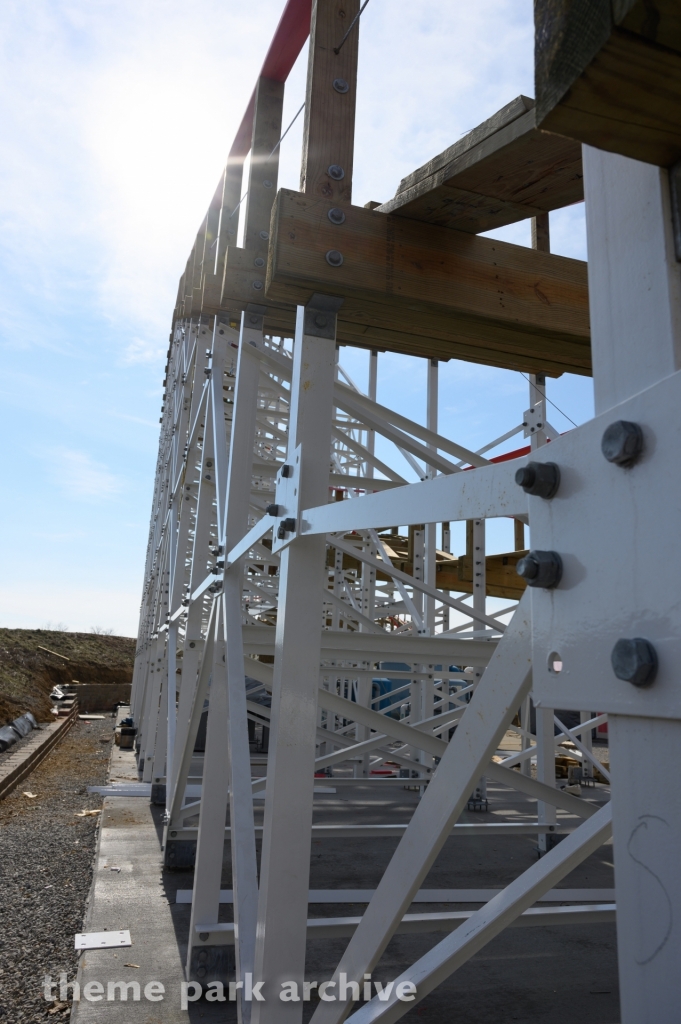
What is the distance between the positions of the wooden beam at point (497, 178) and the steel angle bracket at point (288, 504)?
955 mm

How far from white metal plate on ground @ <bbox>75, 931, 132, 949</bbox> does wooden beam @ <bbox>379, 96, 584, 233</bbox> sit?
427cm

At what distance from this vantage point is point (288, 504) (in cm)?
266

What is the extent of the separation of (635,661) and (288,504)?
6.36ft

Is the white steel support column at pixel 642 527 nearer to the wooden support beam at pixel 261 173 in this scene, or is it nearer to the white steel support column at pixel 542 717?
the white steel support column at pixel 542 717

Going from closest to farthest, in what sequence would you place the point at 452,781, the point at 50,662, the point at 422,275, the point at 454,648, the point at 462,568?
the point at 452,781 < the point at 422,275 < the point at 454,648 < the point at 462,568 < the point at 50,662

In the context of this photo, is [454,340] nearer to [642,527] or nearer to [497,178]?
[497,178]

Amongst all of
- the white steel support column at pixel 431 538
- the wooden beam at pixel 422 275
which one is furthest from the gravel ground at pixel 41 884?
the white steel support column at pixel 431 538

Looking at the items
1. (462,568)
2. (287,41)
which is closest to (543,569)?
(287,41)

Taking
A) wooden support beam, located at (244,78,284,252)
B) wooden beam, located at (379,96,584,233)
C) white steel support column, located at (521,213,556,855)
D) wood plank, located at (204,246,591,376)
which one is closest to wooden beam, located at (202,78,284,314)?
wooden support beam, located at (244,78,284,252)

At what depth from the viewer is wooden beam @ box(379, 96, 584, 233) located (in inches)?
68.4

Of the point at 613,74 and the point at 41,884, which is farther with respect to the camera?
the point at 41,884

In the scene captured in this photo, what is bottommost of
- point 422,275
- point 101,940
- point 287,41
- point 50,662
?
point 101,940

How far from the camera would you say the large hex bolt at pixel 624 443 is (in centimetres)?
85

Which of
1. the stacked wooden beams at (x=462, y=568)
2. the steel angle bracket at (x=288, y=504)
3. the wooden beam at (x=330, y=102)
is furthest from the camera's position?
the stacked wooden beams at (x=462, y=568)
